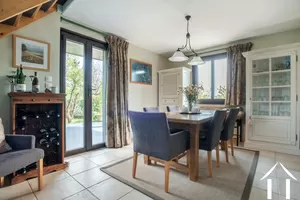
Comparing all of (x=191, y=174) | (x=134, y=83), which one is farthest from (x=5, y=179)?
(x=134, y=83)

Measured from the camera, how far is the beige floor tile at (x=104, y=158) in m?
2.61

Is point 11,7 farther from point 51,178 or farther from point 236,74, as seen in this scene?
point 236,74

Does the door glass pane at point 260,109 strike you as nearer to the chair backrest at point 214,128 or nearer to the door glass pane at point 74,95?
the chair backrest at point 214,128

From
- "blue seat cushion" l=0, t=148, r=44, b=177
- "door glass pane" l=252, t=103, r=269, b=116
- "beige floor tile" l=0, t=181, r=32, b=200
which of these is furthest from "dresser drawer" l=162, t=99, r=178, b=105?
"beige floor tile" l=0, t=181, r=32, b=200

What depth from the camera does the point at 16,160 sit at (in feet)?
4.94

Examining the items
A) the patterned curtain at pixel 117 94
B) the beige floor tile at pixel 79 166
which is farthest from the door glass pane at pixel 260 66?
the beige floor tile at pixel 79 166

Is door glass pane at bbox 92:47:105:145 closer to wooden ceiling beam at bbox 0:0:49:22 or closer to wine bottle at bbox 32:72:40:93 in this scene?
wine bottle at bbox 32:72:40:93

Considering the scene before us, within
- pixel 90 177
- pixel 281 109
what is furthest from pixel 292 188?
pixel 90 177

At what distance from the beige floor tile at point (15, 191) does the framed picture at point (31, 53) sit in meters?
1.54

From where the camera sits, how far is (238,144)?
358cm

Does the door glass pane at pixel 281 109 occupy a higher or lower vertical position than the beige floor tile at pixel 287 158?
higher

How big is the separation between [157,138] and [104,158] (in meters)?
1.47

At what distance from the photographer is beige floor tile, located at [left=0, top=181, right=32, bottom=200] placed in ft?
5.41

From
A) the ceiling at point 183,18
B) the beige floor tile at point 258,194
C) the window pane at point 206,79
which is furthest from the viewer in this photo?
the window pane at point 206,79
